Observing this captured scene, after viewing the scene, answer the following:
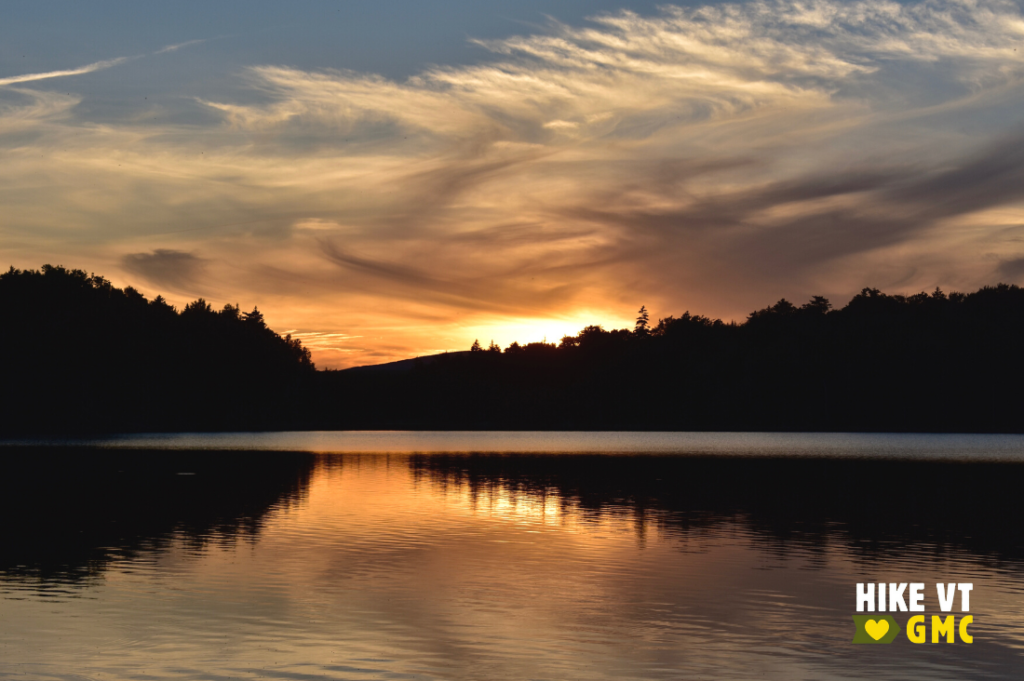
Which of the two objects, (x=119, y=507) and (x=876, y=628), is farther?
(x=119, y=507)

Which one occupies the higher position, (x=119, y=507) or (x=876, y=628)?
(x=876, y=628)

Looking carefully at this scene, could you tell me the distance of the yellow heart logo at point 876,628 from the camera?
22.1 m

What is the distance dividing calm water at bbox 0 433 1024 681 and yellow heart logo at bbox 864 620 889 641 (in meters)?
0.65

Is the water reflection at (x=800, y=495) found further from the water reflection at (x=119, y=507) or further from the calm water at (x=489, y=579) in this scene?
the water reflection at (x=119, y=507)

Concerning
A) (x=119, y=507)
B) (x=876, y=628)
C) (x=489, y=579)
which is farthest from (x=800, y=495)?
(x=876, y=628)

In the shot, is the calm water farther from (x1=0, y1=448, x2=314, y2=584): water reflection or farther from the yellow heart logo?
the yellow heart logo

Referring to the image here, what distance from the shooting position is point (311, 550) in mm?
35312

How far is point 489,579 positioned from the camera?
29641 mm

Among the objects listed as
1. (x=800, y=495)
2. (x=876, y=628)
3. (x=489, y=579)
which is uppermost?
(x=876, y=628)

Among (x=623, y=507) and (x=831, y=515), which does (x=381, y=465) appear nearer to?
(x=623, y=507)

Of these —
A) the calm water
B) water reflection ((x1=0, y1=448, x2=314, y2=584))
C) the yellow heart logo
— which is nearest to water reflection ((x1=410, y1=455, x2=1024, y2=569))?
the calm water

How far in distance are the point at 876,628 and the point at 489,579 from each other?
37.3 feet

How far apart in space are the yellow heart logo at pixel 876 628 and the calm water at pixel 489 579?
0.65 meters

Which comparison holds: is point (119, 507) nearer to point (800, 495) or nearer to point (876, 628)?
point (800, 495)
